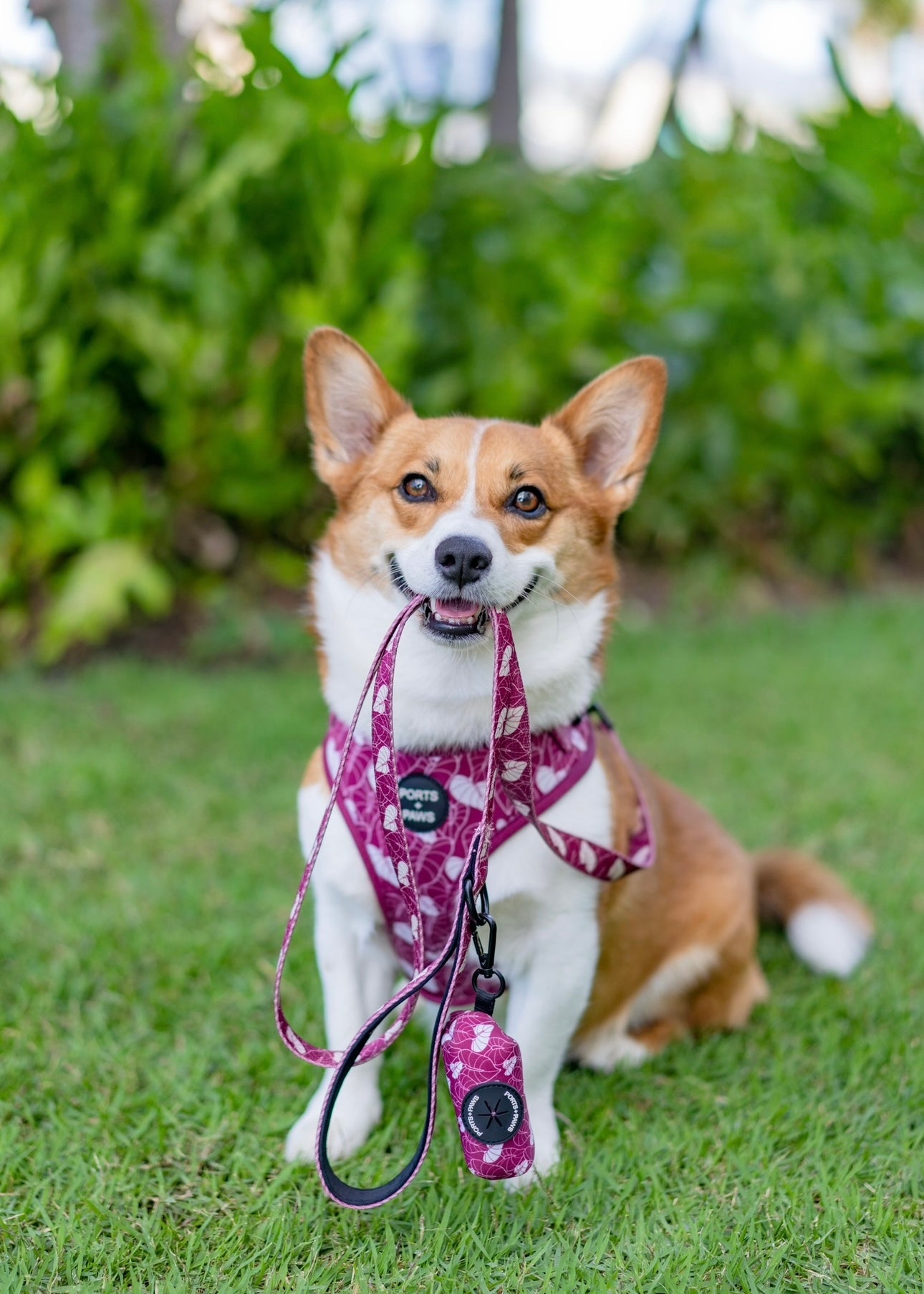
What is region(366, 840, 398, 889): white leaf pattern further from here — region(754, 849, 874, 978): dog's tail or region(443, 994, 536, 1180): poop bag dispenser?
region(754, 849, 874, 978): dog's tail

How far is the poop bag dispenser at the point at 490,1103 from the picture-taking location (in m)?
1.81

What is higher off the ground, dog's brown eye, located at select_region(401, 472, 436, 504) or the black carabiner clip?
dog's brown eye, located at select_region(401, 472, 436, 504)

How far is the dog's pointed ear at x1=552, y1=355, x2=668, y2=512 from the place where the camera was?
7.72 ft

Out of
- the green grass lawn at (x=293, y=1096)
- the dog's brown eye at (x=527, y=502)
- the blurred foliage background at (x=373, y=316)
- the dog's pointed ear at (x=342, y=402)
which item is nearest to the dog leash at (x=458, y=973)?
the green grass lawn at (x=293, y=1096)

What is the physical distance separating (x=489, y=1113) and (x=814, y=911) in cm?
145

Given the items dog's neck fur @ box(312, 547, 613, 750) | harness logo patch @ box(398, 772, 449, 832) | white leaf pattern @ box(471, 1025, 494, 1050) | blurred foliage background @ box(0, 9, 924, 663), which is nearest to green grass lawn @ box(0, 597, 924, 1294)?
white leaf pattern @ box(471, 1025, 494, 1050)

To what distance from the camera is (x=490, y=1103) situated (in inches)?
71.5

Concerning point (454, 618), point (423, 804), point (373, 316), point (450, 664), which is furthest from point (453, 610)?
point (373, 316)

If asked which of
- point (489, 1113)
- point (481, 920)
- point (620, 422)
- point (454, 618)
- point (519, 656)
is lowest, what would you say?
point (489, 1113)

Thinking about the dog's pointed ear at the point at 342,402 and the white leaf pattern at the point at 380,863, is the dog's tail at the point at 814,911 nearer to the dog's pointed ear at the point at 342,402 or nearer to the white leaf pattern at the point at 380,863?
the white leaf pattern at the point at 380,863

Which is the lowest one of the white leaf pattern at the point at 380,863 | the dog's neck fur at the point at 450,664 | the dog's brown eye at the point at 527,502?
the white leaf pattern at the point at 380,863

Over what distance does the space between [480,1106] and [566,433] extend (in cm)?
138

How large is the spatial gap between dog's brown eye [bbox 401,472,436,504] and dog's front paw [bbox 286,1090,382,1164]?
1184 mm

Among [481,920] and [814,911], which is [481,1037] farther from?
[814,911]
